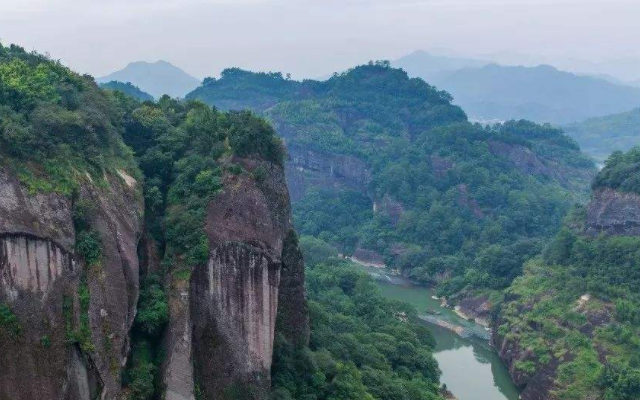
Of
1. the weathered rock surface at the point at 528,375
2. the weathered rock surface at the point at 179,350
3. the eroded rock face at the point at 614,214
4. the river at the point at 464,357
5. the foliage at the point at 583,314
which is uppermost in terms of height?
the weathered rock surface at the point at 179,350

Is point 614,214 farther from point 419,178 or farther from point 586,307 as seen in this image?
point 419,178

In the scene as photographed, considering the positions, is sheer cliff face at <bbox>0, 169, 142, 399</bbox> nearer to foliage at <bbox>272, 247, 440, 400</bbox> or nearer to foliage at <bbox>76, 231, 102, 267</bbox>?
foliage at <bbox>76, 231, 102, 267</bbox>

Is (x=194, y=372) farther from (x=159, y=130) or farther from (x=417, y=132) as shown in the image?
(x=417, y=132)

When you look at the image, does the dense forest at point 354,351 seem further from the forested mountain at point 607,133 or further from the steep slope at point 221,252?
Answer: the forested mountain at point 607,133

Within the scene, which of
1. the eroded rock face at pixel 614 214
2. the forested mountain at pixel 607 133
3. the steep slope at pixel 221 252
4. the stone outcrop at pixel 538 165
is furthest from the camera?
the forested mountain at pixel 607 133

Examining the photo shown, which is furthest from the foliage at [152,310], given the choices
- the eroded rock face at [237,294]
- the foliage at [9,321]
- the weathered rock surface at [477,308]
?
the weathered rock surface at [477,308]

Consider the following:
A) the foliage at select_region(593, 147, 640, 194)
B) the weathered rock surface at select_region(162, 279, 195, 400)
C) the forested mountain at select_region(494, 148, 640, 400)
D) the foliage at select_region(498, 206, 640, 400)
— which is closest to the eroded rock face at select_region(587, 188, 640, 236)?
the forested mountain at select_region(494, 148, 640, 400)
